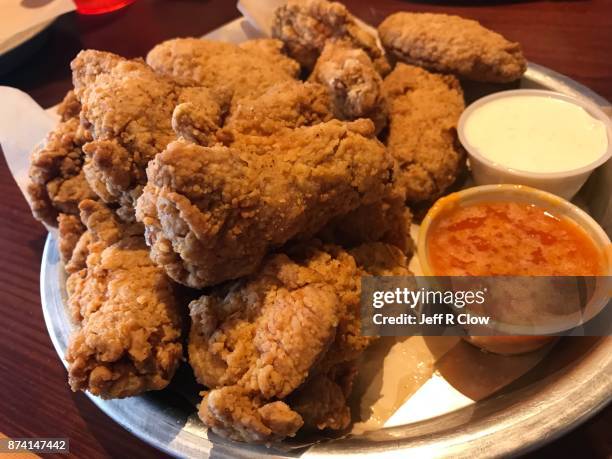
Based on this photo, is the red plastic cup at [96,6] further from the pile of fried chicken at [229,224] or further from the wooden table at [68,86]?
the pile of fried chicken at [229,224]

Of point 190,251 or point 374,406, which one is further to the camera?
point 374,406

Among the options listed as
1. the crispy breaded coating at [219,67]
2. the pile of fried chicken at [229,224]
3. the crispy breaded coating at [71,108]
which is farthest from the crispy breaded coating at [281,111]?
the crispy breaded coating at [71,108]

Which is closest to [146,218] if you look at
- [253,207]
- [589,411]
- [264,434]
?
[253,207]

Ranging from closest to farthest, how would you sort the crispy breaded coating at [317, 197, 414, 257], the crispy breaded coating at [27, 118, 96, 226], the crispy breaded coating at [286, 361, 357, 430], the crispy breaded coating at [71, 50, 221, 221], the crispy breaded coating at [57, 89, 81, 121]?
the crispy breaded coating at [286, 361, 357, 430] < the crispy breaded coating at [71, 50, 221, 221] < the crispy breaded coating at [317, 197, 414, 257] < the crispy breaded coating at [27, 118, 96, 226] < the crispy breaded coating at [57, 89, 81, 121]

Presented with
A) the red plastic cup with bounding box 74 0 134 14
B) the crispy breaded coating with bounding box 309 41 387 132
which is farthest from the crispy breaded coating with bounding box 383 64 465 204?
the red plastic cup with bounding box 74 0 134 14

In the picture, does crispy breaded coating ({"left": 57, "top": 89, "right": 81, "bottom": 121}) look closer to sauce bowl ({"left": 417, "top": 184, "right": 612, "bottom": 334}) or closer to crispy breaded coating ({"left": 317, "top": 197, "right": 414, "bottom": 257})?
crispy breaded coating ({"left": 317, "top": 197, "right": 414, "bottom": 257})

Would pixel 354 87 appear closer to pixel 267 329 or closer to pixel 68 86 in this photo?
pixel 267 329

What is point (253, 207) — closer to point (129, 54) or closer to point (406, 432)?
point (406, 432)
